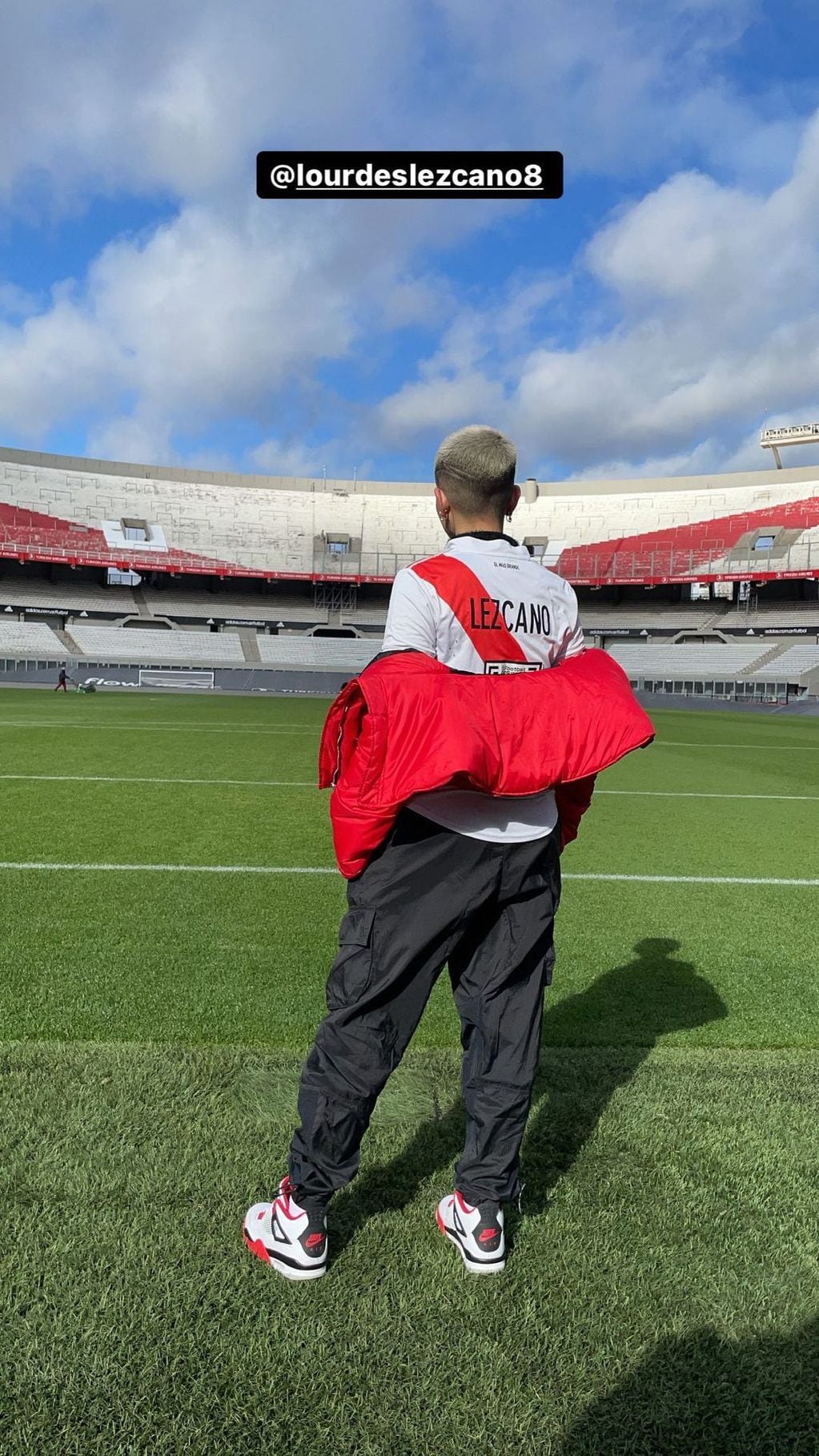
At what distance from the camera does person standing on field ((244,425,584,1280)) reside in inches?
73.5

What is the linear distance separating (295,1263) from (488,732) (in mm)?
1203

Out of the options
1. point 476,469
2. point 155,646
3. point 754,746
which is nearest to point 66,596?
point 155,646

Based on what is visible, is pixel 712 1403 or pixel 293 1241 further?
pixel 293 1241

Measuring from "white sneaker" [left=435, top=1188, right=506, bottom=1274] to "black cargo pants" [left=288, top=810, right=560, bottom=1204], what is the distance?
0.03m

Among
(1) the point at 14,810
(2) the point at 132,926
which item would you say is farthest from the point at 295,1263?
(1) the point at 14,810

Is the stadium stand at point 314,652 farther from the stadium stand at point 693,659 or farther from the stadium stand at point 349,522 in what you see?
the stadium stand at point 693,659

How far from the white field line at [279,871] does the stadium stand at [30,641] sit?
147ft

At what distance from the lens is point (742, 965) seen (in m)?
3.95

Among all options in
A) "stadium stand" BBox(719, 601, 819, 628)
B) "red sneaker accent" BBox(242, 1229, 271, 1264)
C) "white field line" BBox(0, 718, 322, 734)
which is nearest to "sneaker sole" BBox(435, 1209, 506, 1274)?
"red sneaker accent" BBox(242, 1229, 271, 1264)

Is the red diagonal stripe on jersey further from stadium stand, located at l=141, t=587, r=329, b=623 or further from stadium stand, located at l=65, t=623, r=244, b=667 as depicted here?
stadium stand, located at l=141, t=587, r=329, b=623

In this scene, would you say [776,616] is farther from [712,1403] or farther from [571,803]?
[712,1403]

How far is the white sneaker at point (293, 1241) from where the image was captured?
1839mm

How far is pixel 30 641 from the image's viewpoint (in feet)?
160

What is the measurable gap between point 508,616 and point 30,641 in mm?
51763
